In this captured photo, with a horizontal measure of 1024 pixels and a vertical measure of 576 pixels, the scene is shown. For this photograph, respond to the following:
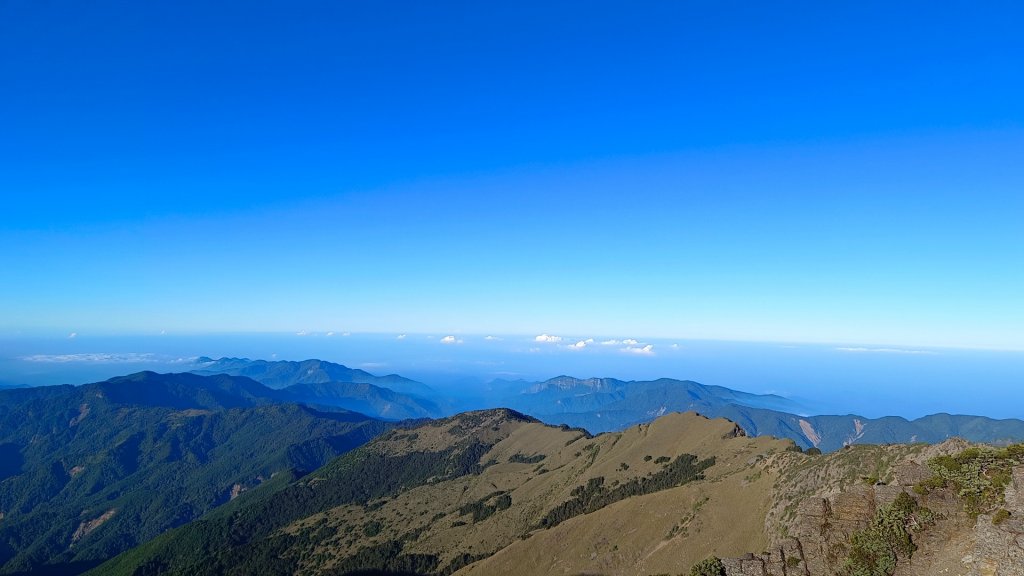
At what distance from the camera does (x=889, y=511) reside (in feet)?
154

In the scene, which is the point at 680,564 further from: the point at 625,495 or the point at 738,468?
the point at 625,495

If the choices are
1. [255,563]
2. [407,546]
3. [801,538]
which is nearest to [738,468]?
[801,538]

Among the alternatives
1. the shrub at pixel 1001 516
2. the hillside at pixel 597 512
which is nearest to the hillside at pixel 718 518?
the shrub at pixel 1001 516

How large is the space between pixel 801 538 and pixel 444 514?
165 metres

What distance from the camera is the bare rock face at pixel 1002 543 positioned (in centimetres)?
3509

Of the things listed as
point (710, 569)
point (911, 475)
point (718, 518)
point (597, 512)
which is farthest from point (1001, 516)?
point (597, 512)

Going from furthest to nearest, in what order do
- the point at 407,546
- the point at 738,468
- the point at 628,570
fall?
the point at 407,546, the point at 738,468, the point at 628,570

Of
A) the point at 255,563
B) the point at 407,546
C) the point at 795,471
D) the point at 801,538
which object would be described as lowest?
the point at 255,563

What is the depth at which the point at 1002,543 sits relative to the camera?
37.1 m

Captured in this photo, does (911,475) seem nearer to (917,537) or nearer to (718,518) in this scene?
(917,537)

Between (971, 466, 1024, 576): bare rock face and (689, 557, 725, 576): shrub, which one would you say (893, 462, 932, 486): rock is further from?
(689, 557, 725, 576): shrub

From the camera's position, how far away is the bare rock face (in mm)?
35094

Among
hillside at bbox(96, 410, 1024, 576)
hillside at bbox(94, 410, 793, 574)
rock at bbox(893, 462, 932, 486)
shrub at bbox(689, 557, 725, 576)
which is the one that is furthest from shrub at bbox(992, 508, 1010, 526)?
hillside at bbox(94, 410, 793, 574)

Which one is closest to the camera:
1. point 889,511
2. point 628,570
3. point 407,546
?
point 889,511
